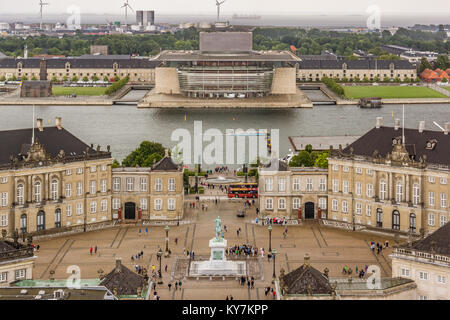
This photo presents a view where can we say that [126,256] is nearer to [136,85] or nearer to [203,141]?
[203,141]

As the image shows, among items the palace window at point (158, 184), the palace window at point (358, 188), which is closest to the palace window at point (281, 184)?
the palace window at point (358, 188)

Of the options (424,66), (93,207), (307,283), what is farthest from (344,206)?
(424,66)

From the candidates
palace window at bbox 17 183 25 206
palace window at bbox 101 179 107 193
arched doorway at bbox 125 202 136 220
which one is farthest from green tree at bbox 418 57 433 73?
palace window at bbox 17 183 25 206

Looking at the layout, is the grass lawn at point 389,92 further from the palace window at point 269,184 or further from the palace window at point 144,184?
the palace window at point 144,184

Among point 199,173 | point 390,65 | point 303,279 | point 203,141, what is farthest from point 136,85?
point 303,279

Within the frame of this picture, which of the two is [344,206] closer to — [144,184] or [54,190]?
[144,184]

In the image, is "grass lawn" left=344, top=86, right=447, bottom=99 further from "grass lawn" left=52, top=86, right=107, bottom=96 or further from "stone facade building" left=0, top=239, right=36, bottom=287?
"stone facade building" left=0, top=239, right=36, bottom=287
